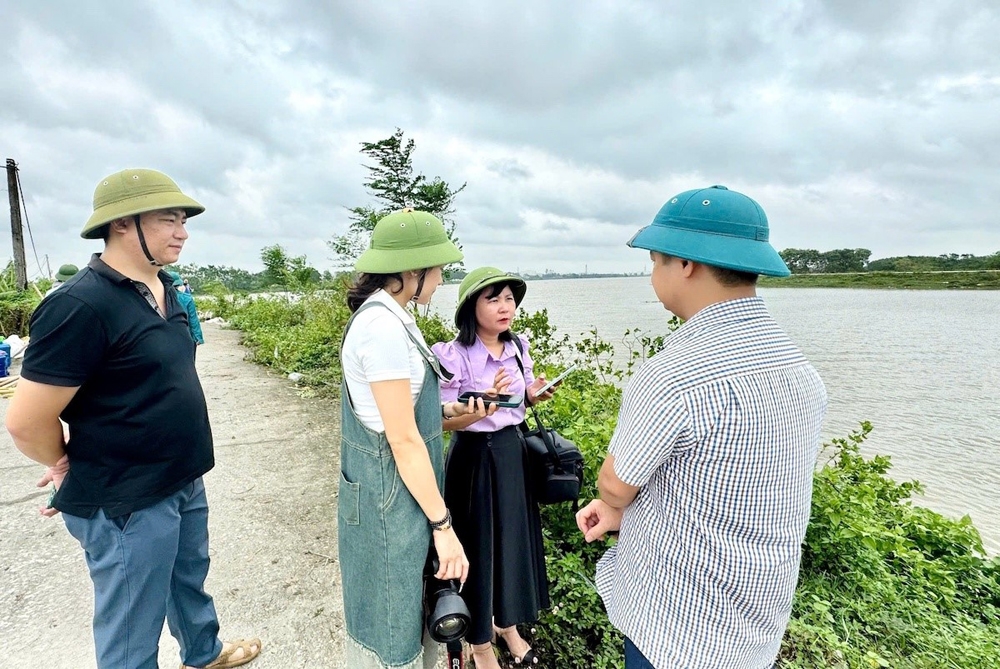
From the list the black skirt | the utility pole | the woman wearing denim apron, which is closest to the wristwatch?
the woman wearing denim apron

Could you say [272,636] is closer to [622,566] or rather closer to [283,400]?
[622,566]

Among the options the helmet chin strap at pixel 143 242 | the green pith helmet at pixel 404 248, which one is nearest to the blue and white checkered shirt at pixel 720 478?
the green pith helmet at pixel 404 248

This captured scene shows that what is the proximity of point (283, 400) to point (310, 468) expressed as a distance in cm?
257

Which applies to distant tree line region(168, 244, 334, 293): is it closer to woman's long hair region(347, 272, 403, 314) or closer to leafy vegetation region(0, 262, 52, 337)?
leafy vegetation region(0, 262, 52, 337)

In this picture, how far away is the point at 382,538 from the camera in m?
1.43

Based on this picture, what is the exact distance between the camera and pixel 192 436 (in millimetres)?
1686

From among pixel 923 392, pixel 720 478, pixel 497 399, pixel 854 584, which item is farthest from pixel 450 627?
pixel 923 392

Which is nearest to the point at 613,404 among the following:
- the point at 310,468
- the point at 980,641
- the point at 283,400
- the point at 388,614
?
the point at 980,641

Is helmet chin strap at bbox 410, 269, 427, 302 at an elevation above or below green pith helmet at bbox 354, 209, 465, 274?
below

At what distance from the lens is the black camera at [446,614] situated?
4.73 ft

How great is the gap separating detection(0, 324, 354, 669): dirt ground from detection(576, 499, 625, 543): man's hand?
1499mm

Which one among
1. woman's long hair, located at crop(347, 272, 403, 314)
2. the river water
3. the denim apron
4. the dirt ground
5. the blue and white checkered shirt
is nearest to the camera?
the blue and white checkered shirt

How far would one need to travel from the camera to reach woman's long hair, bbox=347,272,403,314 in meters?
1.53

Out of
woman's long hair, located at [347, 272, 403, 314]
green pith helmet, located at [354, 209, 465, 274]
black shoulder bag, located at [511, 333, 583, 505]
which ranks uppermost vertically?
green pith helmet, located at [354, 209, 465, 274]
